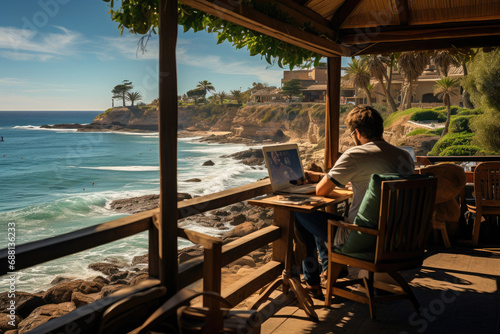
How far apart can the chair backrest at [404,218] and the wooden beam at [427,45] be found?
9.42 ft

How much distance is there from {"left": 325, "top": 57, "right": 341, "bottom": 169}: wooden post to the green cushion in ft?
7.50

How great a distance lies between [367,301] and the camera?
3.09 m

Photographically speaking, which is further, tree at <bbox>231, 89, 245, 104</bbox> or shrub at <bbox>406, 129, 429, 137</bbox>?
tree at <bbox>231, 89, 245, 104</bbox>

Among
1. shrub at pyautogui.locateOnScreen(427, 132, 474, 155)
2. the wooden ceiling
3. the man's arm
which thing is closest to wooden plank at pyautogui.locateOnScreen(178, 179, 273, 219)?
the man's arm

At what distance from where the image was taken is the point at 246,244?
10.4 ft

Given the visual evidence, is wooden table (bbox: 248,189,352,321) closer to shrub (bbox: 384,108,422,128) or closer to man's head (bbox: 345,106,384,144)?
man's head (bbox: 345,106,384,144)

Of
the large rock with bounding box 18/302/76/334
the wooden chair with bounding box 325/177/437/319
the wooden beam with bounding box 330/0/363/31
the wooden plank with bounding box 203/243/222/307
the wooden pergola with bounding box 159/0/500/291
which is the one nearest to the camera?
the wooden plank with bounding box 203/243/222/307

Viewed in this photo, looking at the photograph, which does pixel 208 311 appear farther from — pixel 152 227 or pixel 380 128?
pixel 380 128

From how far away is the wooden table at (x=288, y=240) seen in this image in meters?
3.04

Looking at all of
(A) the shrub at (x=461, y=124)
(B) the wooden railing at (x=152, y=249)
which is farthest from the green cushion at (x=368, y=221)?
(A) the shrub at (x=461, y=124)

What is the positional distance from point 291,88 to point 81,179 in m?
37.5

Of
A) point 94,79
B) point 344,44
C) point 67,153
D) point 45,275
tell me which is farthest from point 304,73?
point 344,44

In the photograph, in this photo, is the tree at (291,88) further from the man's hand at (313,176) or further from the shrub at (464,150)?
the man's hand at (313,176)

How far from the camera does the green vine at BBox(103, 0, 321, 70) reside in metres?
2.44
